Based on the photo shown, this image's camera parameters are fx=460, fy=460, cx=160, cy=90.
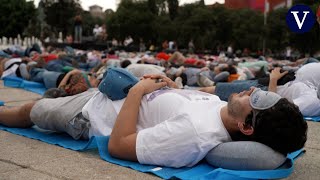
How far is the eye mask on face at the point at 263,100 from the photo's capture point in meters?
2.97

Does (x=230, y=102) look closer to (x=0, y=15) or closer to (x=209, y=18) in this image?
(x=209, y=18)

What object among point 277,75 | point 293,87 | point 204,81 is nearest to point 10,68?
point 204,81

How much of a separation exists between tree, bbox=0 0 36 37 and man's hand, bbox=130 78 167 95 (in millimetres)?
44854

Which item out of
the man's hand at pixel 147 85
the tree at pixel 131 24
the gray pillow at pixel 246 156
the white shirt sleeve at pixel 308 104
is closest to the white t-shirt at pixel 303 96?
the white shirt sleeve at pixel 308 104

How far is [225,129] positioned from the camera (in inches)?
128

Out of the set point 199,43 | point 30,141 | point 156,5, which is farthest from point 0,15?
point 30,141

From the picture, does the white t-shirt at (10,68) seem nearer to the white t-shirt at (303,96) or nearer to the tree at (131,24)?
the white t-shirt at (303,96)

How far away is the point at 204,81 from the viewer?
357 inches

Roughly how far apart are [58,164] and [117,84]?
0.78m

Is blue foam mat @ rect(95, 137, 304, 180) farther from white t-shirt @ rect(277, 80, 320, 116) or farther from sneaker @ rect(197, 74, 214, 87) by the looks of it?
sneaker @ rect(197, 74, 214, 87)

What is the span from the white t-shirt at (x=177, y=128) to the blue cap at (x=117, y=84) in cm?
24

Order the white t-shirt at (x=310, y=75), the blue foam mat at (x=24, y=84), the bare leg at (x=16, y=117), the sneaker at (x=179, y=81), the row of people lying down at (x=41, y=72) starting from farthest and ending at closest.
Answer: the blue foam mat at (x=24, y=84), the sneaker at (x=179, y=81), the row of people lying down at (x=41, y=72), the white t-shirt at (x=310, y=75), the bare leg at (x=16, y=117)

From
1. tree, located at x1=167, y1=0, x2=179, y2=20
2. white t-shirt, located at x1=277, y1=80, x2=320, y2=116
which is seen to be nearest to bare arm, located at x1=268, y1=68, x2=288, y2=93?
white t-shirt, located at x1=277, y1=80, x2=320, y2=116

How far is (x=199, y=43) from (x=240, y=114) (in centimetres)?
3267
